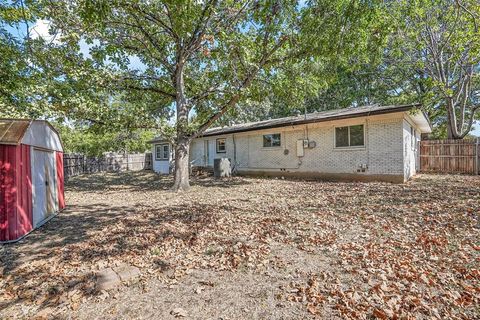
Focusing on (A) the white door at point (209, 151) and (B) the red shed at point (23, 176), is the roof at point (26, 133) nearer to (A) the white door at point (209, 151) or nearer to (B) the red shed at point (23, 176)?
(B) the red shed at point (23, 176)

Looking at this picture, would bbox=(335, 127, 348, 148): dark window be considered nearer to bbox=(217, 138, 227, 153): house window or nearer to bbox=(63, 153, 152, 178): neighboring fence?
bbox=(217, 138, 227, 153): house window

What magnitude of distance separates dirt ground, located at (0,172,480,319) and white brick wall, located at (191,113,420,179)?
4130mm

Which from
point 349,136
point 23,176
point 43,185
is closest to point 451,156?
point 349,136

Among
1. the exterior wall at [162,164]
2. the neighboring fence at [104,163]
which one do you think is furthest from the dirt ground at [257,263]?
the exterior wall at [162,164]

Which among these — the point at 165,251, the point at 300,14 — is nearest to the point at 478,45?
the point at 300,14

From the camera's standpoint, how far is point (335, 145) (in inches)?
481

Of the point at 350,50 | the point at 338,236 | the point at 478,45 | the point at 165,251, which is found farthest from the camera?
the point at 478,45

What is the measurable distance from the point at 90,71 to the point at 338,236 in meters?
9.24

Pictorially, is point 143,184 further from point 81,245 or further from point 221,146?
point 81,245

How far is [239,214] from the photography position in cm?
633

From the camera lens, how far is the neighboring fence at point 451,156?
1348 cm

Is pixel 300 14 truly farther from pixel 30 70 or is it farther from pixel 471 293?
pixel 30 70

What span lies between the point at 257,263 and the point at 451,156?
51.9 feet

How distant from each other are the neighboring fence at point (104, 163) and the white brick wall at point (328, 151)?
10769 millimetres
